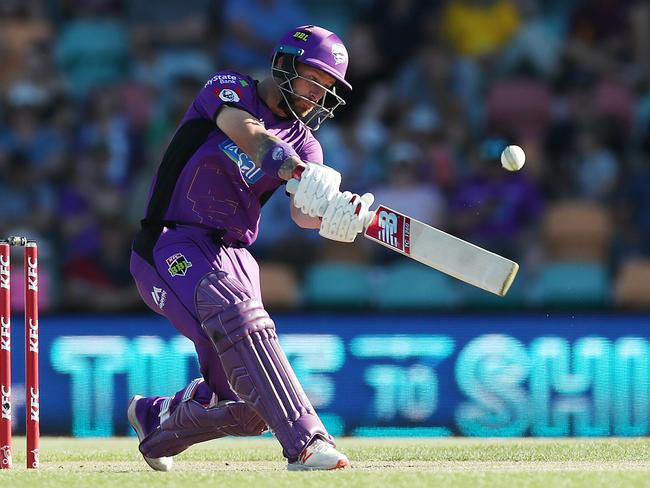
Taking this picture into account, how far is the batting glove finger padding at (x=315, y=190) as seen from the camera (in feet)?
15.2

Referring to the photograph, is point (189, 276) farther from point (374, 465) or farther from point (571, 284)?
point (571, 284)

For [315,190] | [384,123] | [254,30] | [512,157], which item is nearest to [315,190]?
[315,190]

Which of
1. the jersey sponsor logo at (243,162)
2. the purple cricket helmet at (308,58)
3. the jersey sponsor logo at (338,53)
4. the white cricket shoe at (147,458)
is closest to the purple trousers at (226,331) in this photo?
the white cricket shoe at (147,458)

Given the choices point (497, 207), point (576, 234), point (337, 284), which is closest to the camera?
point (337, 284)

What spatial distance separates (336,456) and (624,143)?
6015mm

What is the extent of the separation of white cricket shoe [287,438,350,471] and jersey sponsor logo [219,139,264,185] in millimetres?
1062

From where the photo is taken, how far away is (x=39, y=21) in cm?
1130

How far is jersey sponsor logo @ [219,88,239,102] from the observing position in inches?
198

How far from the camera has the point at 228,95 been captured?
5.05 m

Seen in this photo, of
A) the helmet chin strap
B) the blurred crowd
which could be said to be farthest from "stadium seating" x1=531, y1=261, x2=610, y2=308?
the helmet chin strap

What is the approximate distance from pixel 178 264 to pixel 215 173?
0.40 metres

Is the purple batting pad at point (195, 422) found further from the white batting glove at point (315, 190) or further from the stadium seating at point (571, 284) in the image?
the stadium seating at point (571, 284)

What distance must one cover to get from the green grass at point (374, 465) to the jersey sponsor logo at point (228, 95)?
141 centimetres

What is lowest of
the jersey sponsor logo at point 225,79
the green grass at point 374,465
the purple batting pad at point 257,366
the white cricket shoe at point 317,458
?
the green grass at point 374,465
